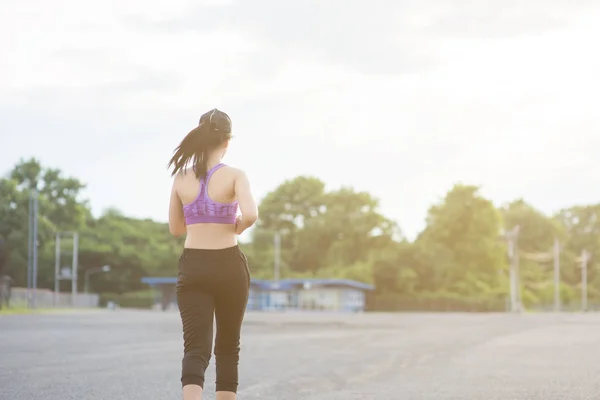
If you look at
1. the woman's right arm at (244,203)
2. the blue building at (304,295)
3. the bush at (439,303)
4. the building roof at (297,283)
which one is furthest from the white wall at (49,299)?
the woman's right arm at (244,203)

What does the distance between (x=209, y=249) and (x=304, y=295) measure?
265 feet

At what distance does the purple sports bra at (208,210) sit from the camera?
4.61m

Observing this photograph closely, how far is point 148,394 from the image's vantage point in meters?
7.75

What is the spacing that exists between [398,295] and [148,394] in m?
87.5

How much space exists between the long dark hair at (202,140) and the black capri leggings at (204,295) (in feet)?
1.53

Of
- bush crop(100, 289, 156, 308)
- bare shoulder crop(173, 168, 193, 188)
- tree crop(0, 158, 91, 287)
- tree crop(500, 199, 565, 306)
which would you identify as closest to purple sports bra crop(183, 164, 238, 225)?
bare shoulder crop(173, 168, 193, 188)

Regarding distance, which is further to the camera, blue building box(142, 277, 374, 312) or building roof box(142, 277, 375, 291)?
building roof box(142, 277, 375, 291)

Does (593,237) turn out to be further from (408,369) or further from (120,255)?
(408,369)

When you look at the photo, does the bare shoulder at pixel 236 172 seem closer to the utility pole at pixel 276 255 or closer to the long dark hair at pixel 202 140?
the long dark hair at pixel 202 140

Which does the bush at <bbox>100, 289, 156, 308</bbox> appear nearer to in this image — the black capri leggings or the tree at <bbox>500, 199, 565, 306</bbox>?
the tree at <bbox>500, 199, 565, 306</bbox>

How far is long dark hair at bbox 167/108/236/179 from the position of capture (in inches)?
188

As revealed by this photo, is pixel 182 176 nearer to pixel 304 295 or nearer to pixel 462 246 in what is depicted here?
pixel 304 295

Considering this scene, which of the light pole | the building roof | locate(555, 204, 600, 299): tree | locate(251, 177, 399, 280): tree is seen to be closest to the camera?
the light pole

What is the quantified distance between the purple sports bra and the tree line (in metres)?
82.6
